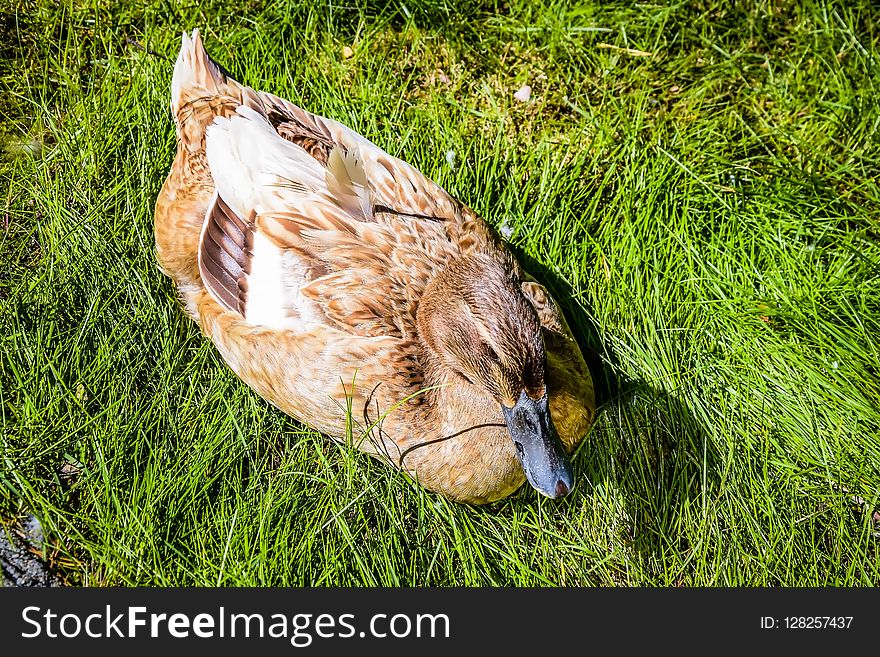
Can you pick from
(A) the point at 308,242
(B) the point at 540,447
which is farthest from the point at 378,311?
(B) the point at 540,447

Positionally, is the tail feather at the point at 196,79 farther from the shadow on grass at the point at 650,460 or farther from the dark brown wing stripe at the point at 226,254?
the shadow on grass at the point at 650,460

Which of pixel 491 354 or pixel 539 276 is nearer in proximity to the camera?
pixel 491 354

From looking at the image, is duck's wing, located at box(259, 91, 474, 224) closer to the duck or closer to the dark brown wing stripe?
the duck

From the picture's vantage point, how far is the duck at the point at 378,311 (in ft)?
8.76

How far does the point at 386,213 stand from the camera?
290 centimetres

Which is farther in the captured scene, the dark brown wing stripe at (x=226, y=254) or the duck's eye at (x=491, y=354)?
the dark brown wing stripe at (x=226, y=254)

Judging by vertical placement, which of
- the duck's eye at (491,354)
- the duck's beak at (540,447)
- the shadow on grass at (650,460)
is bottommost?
the shadow on grass at (650,460)

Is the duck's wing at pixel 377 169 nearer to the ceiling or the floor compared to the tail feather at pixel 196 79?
nearer to the floor

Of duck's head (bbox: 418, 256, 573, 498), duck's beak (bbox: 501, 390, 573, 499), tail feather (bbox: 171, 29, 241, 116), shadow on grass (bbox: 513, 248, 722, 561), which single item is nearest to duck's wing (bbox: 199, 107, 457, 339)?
duck's head (bbox: 418, 256, 573, 498)

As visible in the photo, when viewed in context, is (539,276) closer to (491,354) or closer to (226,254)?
(491,354)

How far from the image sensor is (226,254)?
116 inches

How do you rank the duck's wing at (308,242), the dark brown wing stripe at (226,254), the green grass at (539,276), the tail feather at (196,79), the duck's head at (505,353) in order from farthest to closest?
the tail feather at (196,79) → the green grass at (539,276) → the dark brown wing stripe at (226,254) → the duck's wing at (308,242) → the duck's head at (505,353)

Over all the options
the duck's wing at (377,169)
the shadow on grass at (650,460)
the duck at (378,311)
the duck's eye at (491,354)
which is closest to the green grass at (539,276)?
the shadow on grass at (650,460)

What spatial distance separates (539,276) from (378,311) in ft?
3.44
